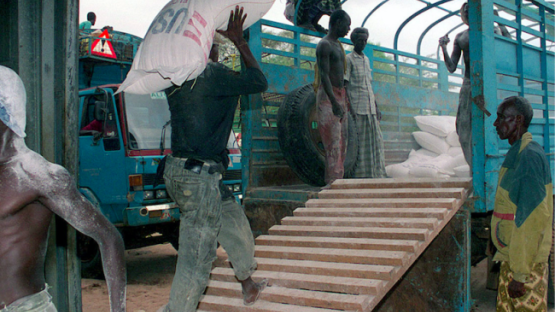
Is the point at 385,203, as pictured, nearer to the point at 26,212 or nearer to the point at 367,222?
the point at 367,222

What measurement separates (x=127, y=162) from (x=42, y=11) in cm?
290

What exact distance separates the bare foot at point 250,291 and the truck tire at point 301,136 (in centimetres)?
217

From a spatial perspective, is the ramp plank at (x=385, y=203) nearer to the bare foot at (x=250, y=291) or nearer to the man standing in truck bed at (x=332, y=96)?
the man standing in truck bed at (x=332, y=96)

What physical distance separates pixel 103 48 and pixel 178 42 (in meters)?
4.49

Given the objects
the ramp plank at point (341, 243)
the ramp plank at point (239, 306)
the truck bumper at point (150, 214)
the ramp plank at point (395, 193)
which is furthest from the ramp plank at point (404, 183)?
the truck bumper at point (150, 214)

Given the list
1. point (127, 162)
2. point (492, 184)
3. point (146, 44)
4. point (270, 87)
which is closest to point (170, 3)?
point (146, 44)

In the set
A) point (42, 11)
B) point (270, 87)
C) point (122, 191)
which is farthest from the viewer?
point (122, 191)

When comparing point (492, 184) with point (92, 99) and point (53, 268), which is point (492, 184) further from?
point (92, 99)

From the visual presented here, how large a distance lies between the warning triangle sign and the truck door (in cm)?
111

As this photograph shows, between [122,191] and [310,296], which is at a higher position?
[122,191]

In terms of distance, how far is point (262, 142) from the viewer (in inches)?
187

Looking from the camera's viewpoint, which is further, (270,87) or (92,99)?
(92,99)

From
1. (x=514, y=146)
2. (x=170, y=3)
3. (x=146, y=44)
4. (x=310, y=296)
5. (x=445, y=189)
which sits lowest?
(x=310, y=296)

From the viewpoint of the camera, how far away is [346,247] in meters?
3.01
